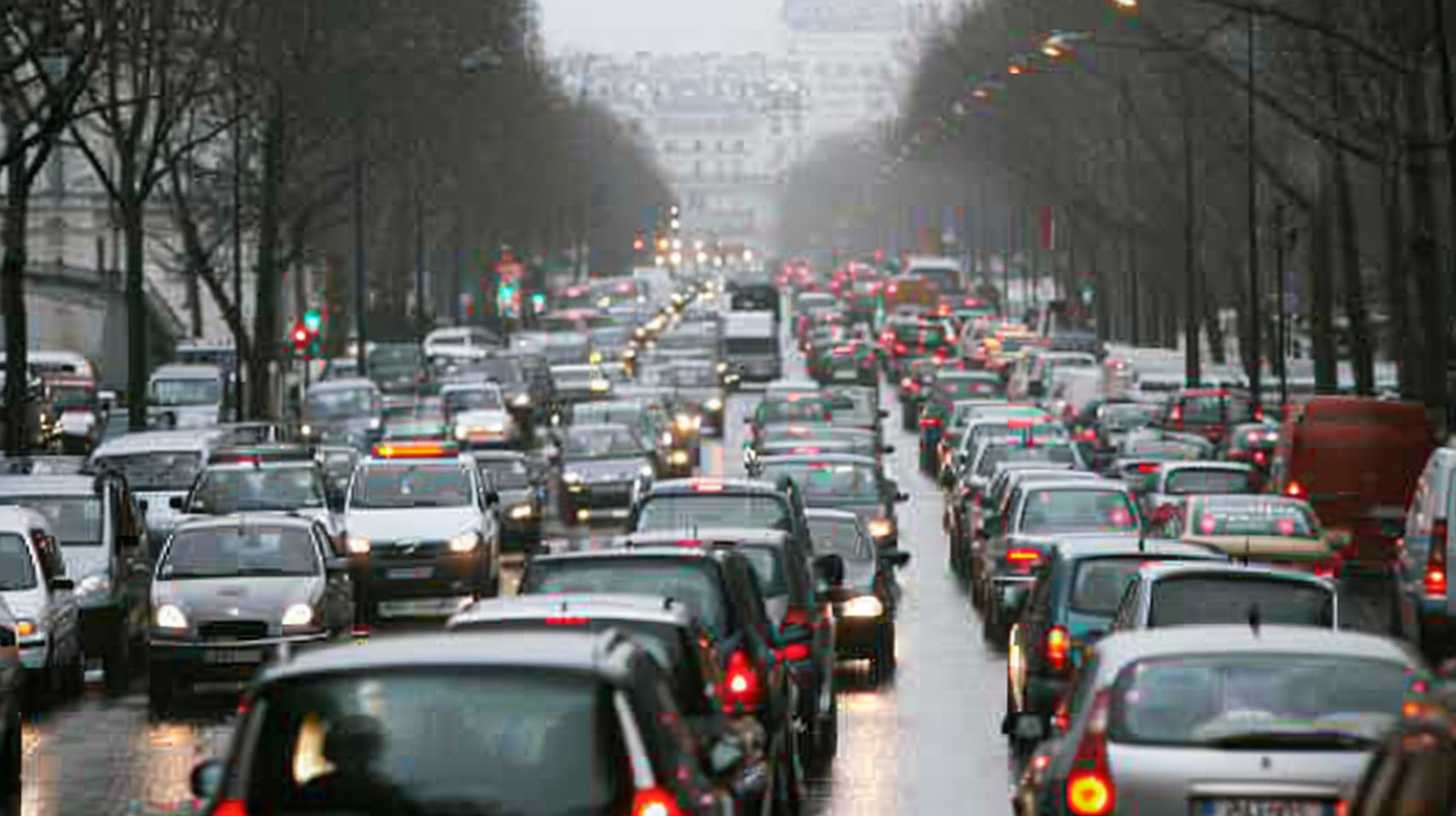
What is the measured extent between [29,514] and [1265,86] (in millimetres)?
50502

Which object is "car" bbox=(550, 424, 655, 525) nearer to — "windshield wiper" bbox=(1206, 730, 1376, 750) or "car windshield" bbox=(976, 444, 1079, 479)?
"car windshield" bbox=(976, 444, 1079, 479)

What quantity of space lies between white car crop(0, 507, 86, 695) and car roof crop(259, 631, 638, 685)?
15.2 metres

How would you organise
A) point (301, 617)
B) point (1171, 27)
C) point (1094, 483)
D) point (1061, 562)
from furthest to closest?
point (1171, 27) → point (1094, 483) → point (301, 617) → point (1061, 562)

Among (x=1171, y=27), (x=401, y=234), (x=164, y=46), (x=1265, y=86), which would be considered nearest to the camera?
(x=164, y=46)

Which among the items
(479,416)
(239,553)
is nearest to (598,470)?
(479,416)

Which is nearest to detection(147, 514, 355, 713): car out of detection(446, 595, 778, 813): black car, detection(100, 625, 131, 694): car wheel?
detection(100, 625, 131, 694): car wheel

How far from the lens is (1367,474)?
38.0 metres

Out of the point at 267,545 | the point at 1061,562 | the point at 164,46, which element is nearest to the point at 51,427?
the point at 164,46

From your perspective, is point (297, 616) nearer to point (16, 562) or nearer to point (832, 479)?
point (16, 562)

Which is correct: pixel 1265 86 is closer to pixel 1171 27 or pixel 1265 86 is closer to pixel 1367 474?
pixel 1171 27

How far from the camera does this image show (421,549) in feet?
113

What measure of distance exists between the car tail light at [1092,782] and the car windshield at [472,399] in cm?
5076

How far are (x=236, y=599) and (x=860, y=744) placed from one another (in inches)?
237

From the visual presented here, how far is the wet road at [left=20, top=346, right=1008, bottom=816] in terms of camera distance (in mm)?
19531
